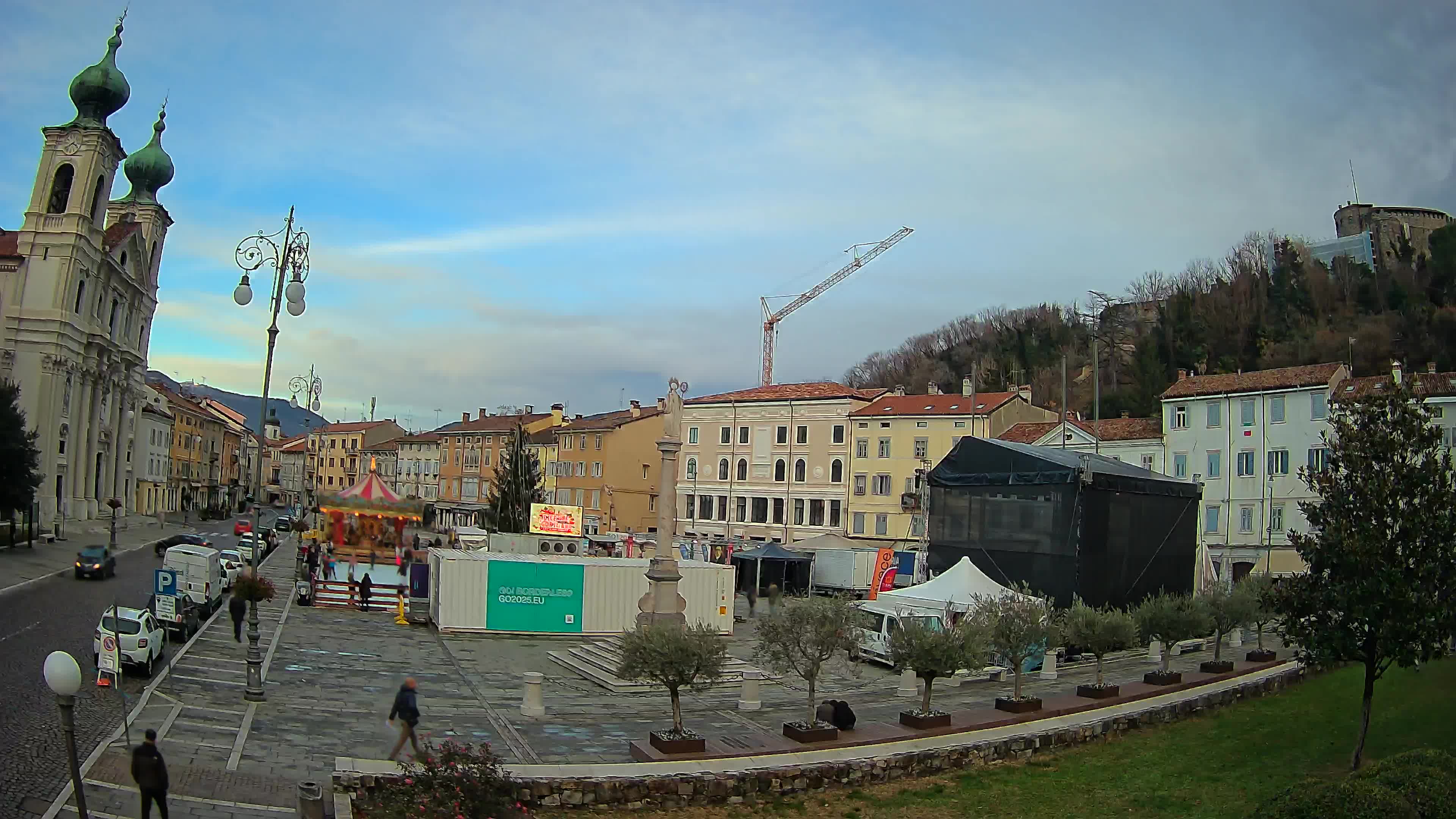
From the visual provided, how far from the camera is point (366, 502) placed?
36031mm

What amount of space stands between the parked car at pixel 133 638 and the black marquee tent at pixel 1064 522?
24.4 meters

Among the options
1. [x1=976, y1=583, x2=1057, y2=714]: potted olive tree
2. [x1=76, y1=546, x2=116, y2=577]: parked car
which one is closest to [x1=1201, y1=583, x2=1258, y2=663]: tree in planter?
[x1=976, y1=583, x2=1057, y2=714]: potted olive tree

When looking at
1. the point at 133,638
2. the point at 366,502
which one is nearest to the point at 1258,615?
the point at 133,638

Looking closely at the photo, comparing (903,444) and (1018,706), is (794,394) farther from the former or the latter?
(1018,706)

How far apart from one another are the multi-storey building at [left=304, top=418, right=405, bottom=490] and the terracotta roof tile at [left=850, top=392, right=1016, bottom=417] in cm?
6428

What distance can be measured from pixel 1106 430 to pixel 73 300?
6305cm

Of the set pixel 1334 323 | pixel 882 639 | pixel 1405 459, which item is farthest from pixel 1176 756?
pixel 1334 323

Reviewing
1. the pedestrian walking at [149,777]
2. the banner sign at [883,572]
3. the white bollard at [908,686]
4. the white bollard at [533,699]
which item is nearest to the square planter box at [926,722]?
the white bollard at [908,686]

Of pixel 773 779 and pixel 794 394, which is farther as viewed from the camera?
pixel 794 394

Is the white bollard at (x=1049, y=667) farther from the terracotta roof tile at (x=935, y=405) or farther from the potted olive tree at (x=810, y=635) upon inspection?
the terracotta roof tile at (x=935, y=405)

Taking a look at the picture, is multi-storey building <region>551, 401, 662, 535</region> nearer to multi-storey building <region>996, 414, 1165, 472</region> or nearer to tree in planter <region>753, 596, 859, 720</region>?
multi-storey building <region>996, 414, 1165, 472</region>

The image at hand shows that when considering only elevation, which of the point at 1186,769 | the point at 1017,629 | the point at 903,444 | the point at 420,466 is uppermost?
the point at 903,444

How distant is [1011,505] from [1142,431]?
25.1 m

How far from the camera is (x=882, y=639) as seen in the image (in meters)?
29.3
